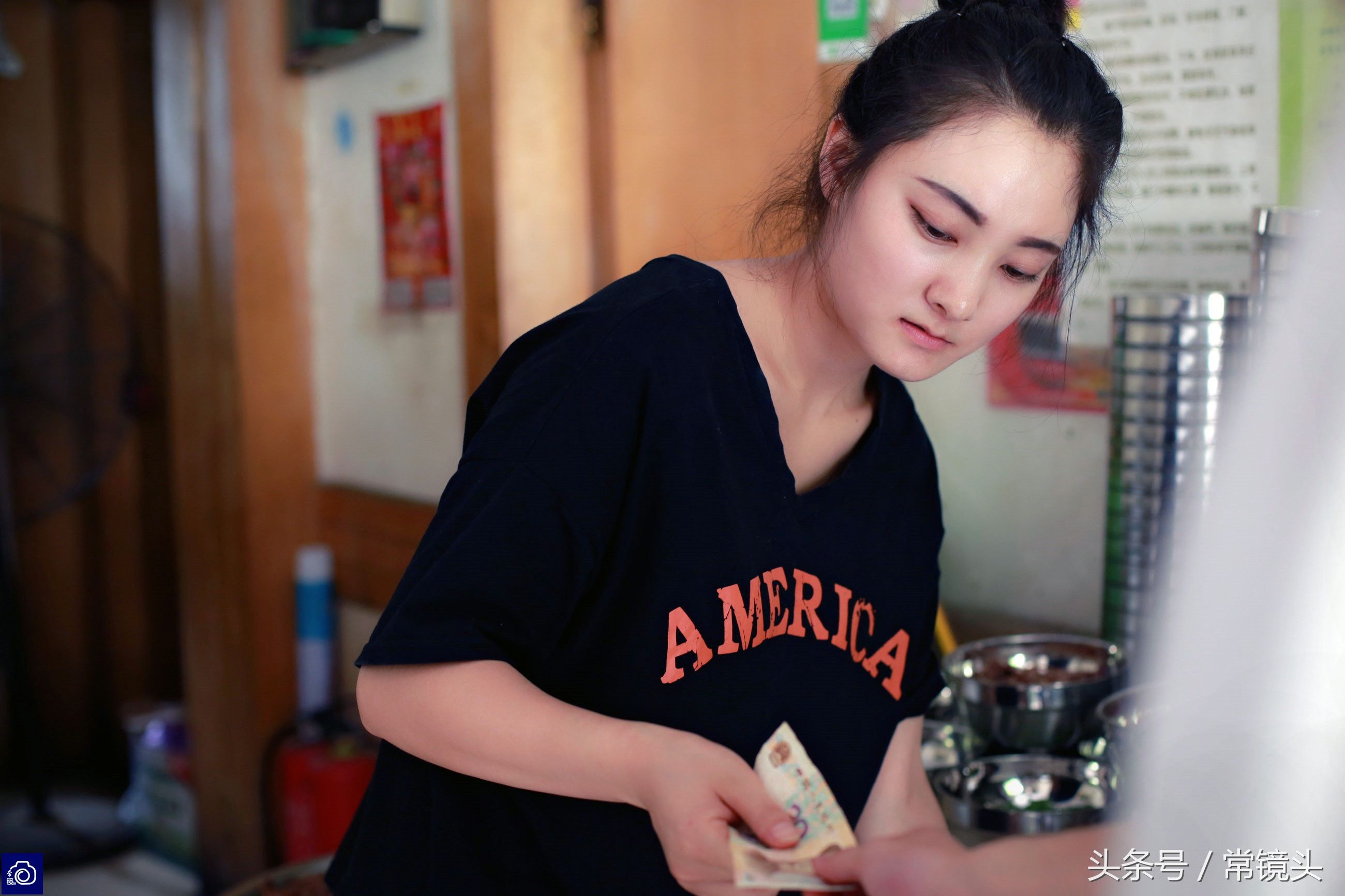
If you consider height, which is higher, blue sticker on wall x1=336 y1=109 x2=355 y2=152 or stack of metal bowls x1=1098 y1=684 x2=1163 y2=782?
blue sticker on wall x1=336 y1=109 x2=355 y2=152

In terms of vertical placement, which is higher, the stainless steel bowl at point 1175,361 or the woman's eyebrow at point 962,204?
the woman's eyebrow at point 962,204

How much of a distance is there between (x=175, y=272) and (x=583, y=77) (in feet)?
4.25

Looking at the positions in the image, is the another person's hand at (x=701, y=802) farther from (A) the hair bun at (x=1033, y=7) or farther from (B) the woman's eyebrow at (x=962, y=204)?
(A) the hair bun at (x=1033, y=7)

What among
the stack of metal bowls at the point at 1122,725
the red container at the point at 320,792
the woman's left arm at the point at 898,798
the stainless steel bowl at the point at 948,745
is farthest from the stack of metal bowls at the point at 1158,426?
the red container at the point at 320,792

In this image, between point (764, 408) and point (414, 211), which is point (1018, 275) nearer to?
point (764, 408)

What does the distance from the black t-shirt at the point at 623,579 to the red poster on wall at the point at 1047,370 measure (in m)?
0.88

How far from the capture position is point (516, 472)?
91 cm

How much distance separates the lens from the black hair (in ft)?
3.40

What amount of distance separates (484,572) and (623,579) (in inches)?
6.6

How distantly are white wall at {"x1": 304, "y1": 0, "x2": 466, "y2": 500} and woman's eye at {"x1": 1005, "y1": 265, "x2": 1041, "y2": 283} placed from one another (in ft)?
5.35

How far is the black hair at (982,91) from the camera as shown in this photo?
104 centimetres

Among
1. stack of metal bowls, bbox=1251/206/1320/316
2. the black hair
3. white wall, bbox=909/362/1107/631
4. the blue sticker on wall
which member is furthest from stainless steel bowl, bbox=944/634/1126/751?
the blue sticker on wall

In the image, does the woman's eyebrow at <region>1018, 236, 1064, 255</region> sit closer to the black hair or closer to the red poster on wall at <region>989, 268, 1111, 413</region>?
the black hair

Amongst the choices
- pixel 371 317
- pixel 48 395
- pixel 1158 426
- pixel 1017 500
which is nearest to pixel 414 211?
pixel 371 317
